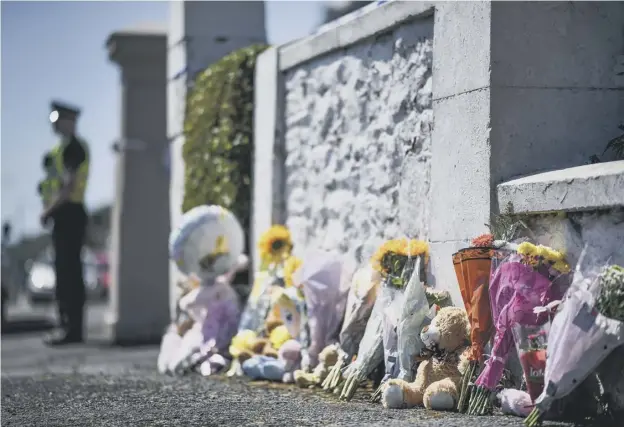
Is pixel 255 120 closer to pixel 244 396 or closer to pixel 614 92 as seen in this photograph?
pixel 244 396

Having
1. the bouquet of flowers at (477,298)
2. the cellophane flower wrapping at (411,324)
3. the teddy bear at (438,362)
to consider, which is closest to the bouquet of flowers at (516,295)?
the bouquet of flowers at (477,298)

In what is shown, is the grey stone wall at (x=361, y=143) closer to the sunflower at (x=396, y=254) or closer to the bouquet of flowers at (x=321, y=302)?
the sunflower at (x=396, y=254)

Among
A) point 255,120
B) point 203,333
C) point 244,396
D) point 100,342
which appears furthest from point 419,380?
point 100,342

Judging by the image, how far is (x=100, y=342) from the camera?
1165cm

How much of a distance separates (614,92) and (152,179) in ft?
22.4

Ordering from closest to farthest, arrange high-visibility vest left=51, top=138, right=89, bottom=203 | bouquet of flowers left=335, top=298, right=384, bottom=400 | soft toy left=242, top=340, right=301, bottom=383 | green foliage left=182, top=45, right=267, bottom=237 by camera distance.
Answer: bouquet of flowers left=335, top=298, right=384, bottom=400, soft toy left=242, top=340, right=301, bottom=383, green foliage left=182, top=45, right=267, bottom=237, high-visibility vest left=51, top=138, right=89, bottom=203

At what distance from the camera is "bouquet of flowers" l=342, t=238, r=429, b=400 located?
18.8 feet

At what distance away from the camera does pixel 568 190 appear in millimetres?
5105

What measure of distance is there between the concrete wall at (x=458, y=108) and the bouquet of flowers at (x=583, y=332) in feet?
1.49

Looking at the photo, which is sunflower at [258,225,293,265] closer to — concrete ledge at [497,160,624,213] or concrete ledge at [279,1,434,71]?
concrete ledge at [279,1,434,71]

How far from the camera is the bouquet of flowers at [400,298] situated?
572 centimetres

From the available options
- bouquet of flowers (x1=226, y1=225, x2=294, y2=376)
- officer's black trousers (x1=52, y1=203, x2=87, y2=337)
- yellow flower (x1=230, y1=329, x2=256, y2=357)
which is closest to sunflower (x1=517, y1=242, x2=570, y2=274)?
bouquet of flowers (x1=226, y1=225, x2=294, y2=376)

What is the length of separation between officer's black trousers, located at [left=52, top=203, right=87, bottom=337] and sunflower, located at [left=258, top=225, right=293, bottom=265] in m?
3.80

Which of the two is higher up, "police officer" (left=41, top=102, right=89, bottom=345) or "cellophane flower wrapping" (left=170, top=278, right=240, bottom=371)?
"police officer" (left=41, top=102, right=89, bottom=345)
